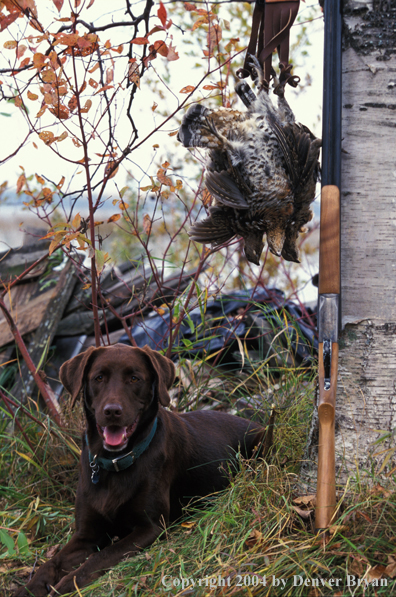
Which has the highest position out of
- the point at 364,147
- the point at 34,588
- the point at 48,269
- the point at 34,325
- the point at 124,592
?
the point at 364,147

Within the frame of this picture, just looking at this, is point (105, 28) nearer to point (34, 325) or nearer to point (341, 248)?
point (341, 248)

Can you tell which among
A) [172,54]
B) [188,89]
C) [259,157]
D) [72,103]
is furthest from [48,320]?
[259,157]

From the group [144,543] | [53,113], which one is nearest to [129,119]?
[53,113]

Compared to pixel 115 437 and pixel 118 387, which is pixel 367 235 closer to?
pixel 118 387

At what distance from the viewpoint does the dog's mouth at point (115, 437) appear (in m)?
2.79

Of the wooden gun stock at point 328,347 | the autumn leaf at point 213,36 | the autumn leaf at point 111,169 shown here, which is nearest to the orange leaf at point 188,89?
the autumn leaf at point 213,36

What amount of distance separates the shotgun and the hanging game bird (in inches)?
5.9

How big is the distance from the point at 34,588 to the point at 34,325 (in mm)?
3107

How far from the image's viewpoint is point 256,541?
2.23 meters

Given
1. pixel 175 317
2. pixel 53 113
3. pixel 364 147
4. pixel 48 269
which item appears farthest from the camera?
pixel 48 269

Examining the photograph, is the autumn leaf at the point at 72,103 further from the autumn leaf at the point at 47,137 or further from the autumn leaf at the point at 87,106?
the autumn leaf at the point at 47,137

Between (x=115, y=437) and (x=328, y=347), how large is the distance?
1.16 metres

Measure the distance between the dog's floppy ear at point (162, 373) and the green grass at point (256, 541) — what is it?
0.55 meters

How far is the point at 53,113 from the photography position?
10.5 feet
